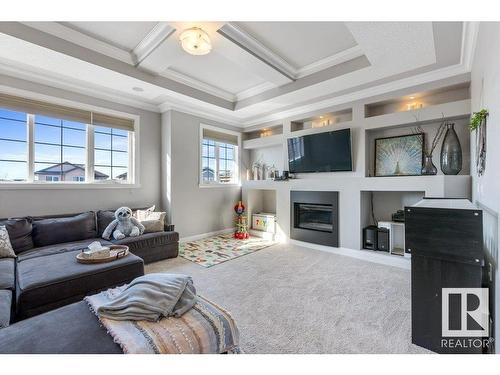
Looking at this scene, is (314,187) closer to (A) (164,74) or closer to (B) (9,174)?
(A) (164,74)

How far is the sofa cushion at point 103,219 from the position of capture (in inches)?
133

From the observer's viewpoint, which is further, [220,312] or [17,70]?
[17,70]

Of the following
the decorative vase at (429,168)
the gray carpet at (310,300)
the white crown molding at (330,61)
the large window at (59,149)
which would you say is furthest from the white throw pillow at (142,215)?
the decorative vase at (429,168)

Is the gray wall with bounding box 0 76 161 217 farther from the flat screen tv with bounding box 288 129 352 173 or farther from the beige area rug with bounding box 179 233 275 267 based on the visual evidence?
the flat screen tv with bounding box 288 129 352 173

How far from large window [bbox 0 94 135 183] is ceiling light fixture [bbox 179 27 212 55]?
2295mm

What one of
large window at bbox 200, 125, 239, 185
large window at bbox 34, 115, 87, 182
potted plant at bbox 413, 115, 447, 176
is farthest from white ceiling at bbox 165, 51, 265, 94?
potted plant at bbox 413, 115, 447, 176

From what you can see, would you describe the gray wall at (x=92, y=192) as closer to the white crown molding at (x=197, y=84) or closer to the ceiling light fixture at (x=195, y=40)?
the white crown molding at (x=197, y=84)

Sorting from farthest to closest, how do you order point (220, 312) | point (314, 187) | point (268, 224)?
point (268, 224) < point (314, 187) < point (220, 312)

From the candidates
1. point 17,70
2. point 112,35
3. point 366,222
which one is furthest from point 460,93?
point 17,70

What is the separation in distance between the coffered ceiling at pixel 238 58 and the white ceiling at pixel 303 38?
0.04 ft

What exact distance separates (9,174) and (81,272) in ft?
7.20

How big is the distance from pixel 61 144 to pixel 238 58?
2905 mm

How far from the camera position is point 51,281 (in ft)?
6.14

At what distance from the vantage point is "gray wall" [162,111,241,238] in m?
4.30
